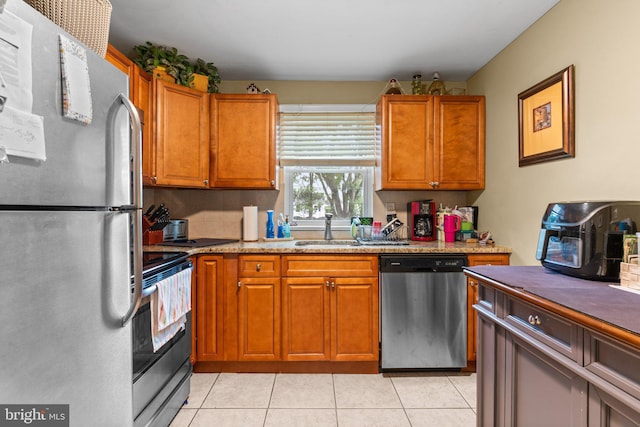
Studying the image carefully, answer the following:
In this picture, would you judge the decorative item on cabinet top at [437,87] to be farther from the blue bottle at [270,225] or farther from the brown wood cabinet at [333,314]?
the blue bottle at [270,225]

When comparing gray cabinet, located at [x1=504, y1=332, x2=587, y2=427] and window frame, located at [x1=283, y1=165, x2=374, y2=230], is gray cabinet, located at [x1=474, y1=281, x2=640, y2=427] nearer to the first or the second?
gray cabinet, located at [x1=504, y1=332, x2=587, y2=427]

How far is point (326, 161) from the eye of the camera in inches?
119

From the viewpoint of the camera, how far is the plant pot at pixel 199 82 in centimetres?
255

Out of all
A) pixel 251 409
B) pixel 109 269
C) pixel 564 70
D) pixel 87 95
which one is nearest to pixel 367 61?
pixel 564 70

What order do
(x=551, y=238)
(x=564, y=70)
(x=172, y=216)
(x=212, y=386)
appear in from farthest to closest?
(x=172, y=216) < (x=212, y=386) < (x=564, y=70) < (x=551, y=238)

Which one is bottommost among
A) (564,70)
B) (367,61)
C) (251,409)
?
(251,409)

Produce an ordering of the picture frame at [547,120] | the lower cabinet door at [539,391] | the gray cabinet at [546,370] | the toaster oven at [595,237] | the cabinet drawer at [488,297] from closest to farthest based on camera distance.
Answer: the gray cabinet at [546,370]
the lower cabinet door at [539,391]
the toaster oven at [595,237]
the cabinet drawer at [488,297]
the picture frame at [547,120]

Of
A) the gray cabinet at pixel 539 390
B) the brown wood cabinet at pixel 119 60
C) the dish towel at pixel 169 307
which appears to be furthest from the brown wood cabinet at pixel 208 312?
the gray cabinet at pixel 539 390

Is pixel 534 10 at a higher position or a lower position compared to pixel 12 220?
higher

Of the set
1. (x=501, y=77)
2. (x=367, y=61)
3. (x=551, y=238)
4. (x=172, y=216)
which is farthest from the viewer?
(x=172, y=216)

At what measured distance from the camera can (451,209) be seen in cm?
294

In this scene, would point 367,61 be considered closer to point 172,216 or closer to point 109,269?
point 172,216

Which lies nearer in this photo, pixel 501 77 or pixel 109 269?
pixel 109 269

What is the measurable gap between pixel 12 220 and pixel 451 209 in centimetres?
296
